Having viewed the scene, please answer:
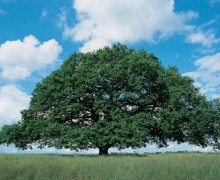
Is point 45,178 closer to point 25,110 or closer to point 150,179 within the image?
point 150,179

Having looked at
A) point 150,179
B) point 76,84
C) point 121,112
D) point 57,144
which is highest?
point 76,84

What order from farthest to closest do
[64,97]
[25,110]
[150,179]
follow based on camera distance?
[25,110], [64,97], [150,179]

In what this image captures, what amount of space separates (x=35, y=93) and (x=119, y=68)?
9.54 m

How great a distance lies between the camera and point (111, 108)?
3759 centimetres

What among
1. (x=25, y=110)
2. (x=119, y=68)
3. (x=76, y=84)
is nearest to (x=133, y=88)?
(x=119, y=68)

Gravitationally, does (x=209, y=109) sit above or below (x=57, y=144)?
above

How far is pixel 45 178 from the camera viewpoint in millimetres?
15617

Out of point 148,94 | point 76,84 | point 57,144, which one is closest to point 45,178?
point 57,144

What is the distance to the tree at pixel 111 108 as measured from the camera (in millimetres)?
36062

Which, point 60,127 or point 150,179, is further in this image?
point 60,127

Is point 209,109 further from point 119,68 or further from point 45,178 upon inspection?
point 45,178

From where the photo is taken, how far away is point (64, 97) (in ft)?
127

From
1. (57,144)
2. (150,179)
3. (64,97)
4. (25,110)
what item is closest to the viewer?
(150,179)

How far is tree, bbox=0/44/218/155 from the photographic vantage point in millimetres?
36062
